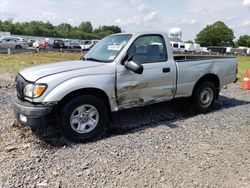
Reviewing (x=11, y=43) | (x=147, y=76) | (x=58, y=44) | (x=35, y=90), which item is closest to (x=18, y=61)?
(x=147, y=76)

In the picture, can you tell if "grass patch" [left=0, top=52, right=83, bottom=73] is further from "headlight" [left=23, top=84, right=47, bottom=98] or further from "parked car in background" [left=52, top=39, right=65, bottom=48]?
"parked car in background" [left=52, top=39, right=65, bottom=48]

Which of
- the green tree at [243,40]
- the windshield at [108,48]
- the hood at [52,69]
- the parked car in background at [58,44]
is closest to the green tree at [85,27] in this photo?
the green tree at [243,40]

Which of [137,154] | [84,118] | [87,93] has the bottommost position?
[137,154]

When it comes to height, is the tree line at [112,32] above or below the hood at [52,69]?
above

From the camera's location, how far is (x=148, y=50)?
600cm

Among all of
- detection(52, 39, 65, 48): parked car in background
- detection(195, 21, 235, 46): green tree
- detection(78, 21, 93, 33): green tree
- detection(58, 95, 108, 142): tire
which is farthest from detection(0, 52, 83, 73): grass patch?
detection(78, 21, 93, 33): green tree

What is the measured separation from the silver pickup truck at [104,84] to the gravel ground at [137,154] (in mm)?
449

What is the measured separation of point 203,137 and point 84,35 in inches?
4632

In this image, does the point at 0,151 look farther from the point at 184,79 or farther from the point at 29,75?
the point at 184,79

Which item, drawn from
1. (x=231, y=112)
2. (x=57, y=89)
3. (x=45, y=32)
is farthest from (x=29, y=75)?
(x=45, y=32)

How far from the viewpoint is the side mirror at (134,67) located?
5.27m

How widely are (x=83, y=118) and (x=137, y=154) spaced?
111cm

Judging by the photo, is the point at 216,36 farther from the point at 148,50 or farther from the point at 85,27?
Answer: the point at 148,50

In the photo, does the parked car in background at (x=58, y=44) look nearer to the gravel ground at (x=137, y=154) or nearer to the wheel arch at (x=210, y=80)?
the gravel ground at (x=137, y=154)
